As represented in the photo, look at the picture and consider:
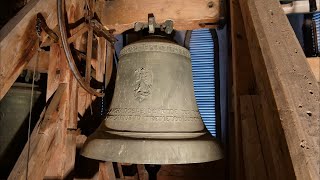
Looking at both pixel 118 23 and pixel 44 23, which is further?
pixel 118 23

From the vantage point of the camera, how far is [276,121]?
27.4 inches

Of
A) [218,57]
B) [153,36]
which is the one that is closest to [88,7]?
[153,36]

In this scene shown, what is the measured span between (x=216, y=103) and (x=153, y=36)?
5.77ft

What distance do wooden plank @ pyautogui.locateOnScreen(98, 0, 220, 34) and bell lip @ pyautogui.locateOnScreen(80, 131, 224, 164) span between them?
96cm

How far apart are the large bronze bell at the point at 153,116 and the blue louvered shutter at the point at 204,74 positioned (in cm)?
162

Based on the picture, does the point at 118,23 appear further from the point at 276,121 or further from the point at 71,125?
the point at 276,121

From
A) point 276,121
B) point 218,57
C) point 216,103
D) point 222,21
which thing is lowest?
point 216,103

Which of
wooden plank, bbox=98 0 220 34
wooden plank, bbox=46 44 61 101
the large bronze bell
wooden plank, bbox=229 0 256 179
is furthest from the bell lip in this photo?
wooden plank, bbox=98 0 220 34

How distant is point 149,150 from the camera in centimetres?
96

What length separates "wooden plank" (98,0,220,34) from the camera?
5.81 feet

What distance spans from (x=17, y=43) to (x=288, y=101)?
40.3 inches

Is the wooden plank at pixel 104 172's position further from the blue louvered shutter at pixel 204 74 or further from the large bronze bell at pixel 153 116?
the blue louvered shutter at pixel 204 74

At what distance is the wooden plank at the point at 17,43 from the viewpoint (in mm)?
1026

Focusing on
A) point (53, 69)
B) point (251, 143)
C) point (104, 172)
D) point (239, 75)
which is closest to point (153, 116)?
point (251, 143)
